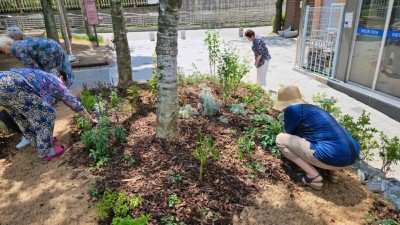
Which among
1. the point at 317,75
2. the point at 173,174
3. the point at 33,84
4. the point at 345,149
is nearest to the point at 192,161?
the point at 173,174

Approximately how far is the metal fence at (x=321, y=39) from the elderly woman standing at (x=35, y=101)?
584 cm

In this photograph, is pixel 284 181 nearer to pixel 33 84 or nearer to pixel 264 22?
pixel 33 84

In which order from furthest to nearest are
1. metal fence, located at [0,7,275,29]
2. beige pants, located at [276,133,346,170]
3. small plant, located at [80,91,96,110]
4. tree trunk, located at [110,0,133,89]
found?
metal fence, located at [0,7,275,29]
tree trunk, located at [110,0,133,89]
small plant, located at [80,91,96,110]
beige pants, located at [276,133,346,170]

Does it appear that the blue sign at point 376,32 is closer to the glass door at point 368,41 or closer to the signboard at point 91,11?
the glass door at point 368,41

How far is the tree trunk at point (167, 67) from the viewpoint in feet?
9.58

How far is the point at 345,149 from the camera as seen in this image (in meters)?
2.68

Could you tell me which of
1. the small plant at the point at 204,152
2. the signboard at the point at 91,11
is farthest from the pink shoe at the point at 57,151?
the signboard at the point at 91,11

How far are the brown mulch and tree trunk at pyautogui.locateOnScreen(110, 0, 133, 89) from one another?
190 cm

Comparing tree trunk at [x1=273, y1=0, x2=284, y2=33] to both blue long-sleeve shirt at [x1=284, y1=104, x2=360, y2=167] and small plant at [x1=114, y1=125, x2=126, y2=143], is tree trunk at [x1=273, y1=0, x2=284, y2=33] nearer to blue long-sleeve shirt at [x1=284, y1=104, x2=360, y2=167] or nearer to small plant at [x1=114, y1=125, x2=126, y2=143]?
blue long-sleeve shirt at [x1=284, y1=104, x2=360, y2=167]

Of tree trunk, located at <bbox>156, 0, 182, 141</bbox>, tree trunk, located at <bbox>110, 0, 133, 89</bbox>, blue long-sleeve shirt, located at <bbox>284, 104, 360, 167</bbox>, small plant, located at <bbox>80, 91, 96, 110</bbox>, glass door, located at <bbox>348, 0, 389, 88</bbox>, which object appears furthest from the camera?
glass door, located at <bbox>348, 0, 389, 88</bbox>

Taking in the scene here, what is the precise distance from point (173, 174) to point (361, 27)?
17.7 feet

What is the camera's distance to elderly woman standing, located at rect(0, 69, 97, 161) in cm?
313

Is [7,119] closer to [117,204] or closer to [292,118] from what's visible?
[117,204]

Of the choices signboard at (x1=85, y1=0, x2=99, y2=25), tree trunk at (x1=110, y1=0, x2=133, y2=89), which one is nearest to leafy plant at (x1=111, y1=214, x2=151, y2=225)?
tree trunk at (x1=110, y1=0, x2=133, y2=89)
